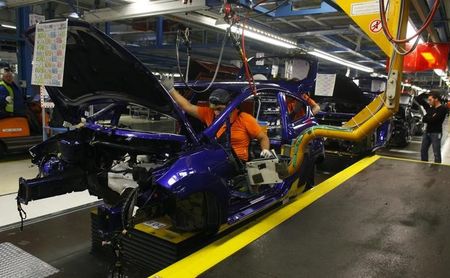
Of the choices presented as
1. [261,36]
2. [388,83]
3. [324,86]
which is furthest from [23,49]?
[388,83]

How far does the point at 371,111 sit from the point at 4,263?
324 cm

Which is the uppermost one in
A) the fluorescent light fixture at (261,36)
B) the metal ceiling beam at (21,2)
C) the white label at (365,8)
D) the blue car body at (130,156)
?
the metal ceiling beam at (21,2)

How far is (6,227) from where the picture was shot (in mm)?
3609

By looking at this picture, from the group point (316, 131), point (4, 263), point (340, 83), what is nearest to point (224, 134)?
point (316, 131)

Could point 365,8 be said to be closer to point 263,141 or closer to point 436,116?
point 263,141

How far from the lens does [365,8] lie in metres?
3.03

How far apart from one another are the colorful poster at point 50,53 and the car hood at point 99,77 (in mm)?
72

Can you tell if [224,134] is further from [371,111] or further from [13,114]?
[13,114]

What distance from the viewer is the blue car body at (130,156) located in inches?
90.3

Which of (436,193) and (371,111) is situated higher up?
(371,111)

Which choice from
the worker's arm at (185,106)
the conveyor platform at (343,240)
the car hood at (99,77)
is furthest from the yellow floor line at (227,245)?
the worker's arm at (185,106)

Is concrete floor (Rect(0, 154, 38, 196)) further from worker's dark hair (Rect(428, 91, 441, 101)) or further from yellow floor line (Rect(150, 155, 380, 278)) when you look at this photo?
worker's dark hair (Rect(428, 91, 441, 101))

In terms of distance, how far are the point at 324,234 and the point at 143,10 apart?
4.52 m

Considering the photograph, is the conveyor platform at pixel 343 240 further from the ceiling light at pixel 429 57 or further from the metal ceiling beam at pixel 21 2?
the metal ceiling beam at pixel 21 2
